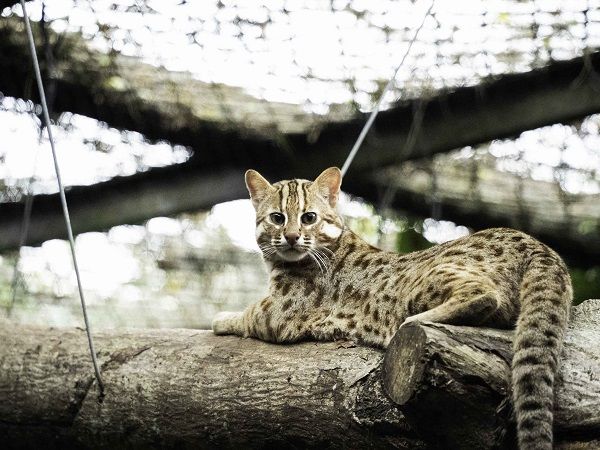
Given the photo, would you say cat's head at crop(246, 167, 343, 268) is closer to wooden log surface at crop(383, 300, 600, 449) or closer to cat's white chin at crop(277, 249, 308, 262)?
cat's white chin at crop(277, 249, 308, 262)

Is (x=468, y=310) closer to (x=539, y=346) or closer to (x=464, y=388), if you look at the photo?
(x=539, y=346)

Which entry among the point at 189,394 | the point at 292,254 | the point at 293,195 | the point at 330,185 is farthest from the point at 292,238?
the point at 189,394

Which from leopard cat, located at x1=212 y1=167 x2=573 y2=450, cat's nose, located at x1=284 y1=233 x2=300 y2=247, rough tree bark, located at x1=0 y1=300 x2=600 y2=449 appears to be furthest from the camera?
cat's nose, located at x1=284 y1=233 x2=300 y2=247

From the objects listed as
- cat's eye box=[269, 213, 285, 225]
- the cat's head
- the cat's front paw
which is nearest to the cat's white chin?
the cat's head

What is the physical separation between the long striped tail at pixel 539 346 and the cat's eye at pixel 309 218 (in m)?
1.38

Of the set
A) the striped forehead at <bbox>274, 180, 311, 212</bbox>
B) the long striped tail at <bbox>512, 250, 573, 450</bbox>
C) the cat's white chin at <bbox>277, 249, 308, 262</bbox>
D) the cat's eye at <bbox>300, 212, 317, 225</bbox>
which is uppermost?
the striped forehead at <bbox>274, 180, 311, 212</bbox>

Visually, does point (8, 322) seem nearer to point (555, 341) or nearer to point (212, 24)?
point (212, 24)

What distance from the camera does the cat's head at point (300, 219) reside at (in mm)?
4898

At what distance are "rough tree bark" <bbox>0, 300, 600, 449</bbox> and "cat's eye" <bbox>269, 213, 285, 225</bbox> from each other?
2.38 ft

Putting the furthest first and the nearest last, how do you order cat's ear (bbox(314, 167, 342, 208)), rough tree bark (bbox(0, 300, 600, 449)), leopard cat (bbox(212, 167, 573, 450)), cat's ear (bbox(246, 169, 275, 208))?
cat's ear (bbox(246, 169, 275, 208)) < cat's ear (bbox(314, 167, 342, 208)) < leopard cat (bbox(212, 167, 573, 450)) < rough tree bark (bbox(0, 300, 600, 449))

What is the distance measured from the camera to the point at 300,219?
494 centimetres

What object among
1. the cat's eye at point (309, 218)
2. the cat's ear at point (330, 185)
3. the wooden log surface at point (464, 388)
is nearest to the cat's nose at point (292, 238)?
the cat's eye at point (309, 218)

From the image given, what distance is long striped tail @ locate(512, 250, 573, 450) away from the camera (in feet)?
10.2

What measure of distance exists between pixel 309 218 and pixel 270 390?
1287mm
